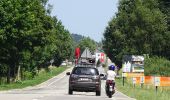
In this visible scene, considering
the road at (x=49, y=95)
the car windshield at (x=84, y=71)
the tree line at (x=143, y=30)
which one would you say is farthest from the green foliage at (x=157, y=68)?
the car windshield at (x=84, y=71)

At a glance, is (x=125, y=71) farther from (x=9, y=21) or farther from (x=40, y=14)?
(x=9, y=21)

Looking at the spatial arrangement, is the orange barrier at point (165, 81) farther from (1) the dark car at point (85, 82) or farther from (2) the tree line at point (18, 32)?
(1) the dark car at point (85, 82)

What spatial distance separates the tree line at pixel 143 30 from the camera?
83938mm

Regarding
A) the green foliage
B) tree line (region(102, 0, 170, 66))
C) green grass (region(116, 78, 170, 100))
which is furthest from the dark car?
tree line (region(102, 0, 170, 66))

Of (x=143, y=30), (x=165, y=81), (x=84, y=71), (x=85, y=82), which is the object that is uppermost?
(x=143, y=30)

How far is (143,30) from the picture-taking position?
8450 centimetres

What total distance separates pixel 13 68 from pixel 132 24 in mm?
23774

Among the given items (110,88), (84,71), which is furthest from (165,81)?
(110,88)

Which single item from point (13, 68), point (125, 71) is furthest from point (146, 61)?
point (13, 68)

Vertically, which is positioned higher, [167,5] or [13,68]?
[167,5]

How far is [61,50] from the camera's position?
6102 inches

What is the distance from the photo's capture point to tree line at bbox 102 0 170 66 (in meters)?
83.9

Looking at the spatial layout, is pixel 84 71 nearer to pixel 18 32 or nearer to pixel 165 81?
pixel 18 32

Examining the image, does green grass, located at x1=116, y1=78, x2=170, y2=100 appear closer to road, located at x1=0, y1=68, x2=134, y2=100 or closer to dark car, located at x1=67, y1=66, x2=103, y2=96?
road, located at x1=0, y1=68, x2=134, y2=100
